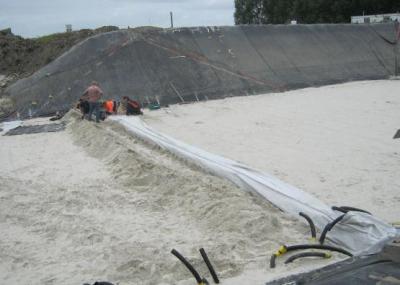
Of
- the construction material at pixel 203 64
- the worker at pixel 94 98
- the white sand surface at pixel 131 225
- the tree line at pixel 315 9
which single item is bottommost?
the white sand surface at pixel 131 225

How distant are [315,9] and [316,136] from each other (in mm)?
30839

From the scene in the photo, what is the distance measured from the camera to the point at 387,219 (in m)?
4.80

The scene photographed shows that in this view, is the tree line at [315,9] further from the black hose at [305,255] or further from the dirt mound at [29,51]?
the black hose at [305,255]

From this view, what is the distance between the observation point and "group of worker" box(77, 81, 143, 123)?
456 inches

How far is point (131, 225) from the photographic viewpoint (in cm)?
521

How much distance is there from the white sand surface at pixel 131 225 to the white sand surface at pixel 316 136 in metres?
1.08

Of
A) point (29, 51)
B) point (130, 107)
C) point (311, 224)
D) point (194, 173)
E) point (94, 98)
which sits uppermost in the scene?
point (29, 51)

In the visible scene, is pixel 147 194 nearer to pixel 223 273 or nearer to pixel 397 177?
pixel 223 273

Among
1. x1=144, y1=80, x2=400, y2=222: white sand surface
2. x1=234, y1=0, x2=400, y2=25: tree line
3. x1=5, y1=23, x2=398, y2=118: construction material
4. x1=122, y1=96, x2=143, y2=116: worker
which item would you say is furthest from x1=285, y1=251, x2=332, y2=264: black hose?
x1=234, y1=0, x2=400, y2=25: tree line

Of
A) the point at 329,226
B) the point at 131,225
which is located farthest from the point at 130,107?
the point at 329,226

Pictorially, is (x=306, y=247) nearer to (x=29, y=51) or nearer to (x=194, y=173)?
(x=194, y=173)

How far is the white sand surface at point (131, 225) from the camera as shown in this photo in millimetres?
4156

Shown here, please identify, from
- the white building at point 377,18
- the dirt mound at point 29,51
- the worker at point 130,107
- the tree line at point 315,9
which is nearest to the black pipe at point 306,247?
the worker at point 130,107

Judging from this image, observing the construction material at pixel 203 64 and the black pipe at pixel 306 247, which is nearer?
the black pipe at pixel 306 247
